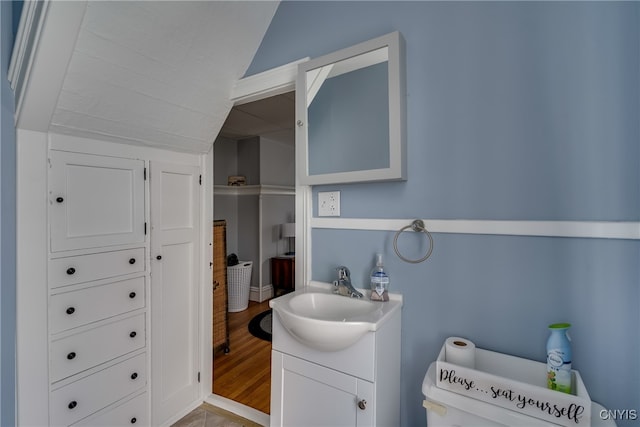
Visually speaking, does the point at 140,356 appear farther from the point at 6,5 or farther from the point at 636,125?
the point at 636,125

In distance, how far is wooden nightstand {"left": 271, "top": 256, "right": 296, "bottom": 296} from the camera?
4.07 meters

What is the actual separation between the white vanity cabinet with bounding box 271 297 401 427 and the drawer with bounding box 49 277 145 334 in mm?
801

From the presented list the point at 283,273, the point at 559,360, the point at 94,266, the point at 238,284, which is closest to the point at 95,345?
the point at 94,266

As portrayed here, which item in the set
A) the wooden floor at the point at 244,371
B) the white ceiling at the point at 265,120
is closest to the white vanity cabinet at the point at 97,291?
the wooden floor at the point at 244,371

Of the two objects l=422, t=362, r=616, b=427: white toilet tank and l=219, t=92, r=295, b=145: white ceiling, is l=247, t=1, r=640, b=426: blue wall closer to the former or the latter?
l=422, t=362, r=616, b=427: white toilet tank

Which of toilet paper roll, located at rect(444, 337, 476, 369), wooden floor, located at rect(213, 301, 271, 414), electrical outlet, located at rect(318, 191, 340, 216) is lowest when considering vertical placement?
wooden floor, located at rect(213, 301, 271, 414)

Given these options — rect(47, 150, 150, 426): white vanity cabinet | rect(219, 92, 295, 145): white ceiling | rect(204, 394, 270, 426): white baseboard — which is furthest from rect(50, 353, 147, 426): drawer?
rect(219, 92, 295, 145): white ceiling

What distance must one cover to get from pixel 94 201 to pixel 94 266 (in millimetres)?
301

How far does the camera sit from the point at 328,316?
138cm

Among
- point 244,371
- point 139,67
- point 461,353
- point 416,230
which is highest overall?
point 139,67

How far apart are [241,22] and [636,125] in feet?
5.38

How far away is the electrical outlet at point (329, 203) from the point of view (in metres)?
1.50

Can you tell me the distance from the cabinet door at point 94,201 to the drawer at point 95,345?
0.40 meters

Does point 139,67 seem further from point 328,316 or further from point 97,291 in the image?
point 328,316
